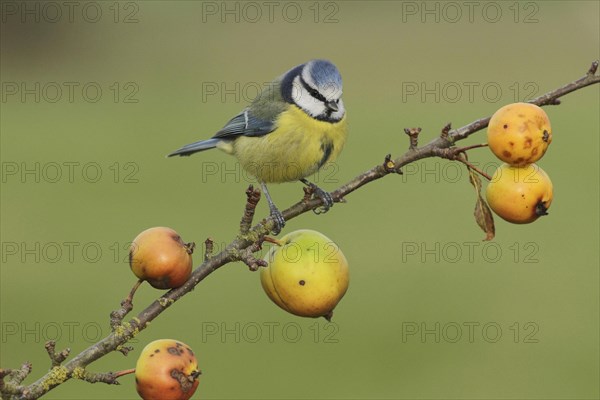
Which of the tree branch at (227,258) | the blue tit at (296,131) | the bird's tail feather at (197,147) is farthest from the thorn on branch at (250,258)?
the bird's tail feather at (197,147)

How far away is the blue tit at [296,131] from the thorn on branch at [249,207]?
1.06 metres

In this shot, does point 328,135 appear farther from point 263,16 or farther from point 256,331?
point 263,16

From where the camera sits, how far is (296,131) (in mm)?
2588

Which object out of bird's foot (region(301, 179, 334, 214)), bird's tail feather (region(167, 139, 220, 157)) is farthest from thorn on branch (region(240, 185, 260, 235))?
bird's tail feather (region(167, 139, 220, 157))

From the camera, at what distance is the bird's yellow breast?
101 inches

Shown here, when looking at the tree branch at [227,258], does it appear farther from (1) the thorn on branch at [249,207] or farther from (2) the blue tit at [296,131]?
(2) the blue tit at [296,131]

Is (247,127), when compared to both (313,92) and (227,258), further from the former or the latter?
(227,258)

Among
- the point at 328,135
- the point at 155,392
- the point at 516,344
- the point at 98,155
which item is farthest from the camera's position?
the point at 98,155

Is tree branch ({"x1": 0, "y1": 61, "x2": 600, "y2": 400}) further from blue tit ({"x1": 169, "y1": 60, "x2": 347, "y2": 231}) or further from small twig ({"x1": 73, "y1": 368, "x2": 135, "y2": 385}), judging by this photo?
blue tit ({"x1": 169, "y1": 60, "x2": 347, "y2": 231})

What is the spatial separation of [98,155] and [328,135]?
950cm

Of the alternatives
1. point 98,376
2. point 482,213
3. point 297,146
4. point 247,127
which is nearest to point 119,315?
point 98,376

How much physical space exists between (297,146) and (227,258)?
1.22 m

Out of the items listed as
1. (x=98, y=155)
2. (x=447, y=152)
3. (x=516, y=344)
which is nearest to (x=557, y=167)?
(x=516, y=344)

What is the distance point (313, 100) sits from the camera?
257 cm
